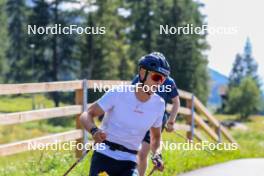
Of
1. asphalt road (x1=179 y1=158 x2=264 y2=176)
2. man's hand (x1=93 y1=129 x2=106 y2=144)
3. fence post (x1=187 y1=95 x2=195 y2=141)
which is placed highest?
man's hand (x1=93 y1=129 x2=106 y2=144)

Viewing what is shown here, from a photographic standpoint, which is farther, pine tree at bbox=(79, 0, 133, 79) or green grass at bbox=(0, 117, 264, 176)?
pine tree at bbox=(79, 0, 133, 79)

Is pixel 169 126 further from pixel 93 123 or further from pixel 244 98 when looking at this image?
pixel 244 98

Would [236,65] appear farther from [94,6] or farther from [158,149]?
[158,149]

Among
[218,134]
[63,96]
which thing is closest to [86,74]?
[63,96]

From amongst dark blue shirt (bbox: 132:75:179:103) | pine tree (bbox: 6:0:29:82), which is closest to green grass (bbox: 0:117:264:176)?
dark blue shirt (bbox: 132:75:179:103)

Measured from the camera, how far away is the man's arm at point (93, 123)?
187 inches

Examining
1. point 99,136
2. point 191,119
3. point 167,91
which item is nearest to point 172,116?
point 167,91

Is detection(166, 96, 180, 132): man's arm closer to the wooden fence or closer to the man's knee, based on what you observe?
the man's knee

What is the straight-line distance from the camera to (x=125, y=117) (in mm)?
5047

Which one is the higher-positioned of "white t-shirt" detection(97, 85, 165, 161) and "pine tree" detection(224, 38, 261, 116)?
"white t-shirt" detection(97, 85, 165, 161)

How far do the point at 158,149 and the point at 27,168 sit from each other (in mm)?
4194

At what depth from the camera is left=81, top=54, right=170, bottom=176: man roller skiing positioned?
4973 millimetres

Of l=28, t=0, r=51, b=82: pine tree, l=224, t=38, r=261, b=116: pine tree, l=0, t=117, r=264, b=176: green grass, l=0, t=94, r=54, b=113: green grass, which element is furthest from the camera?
l=224, t=38, r=261, b=116: pine tree

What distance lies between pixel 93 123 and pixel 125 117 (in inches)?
11.0
